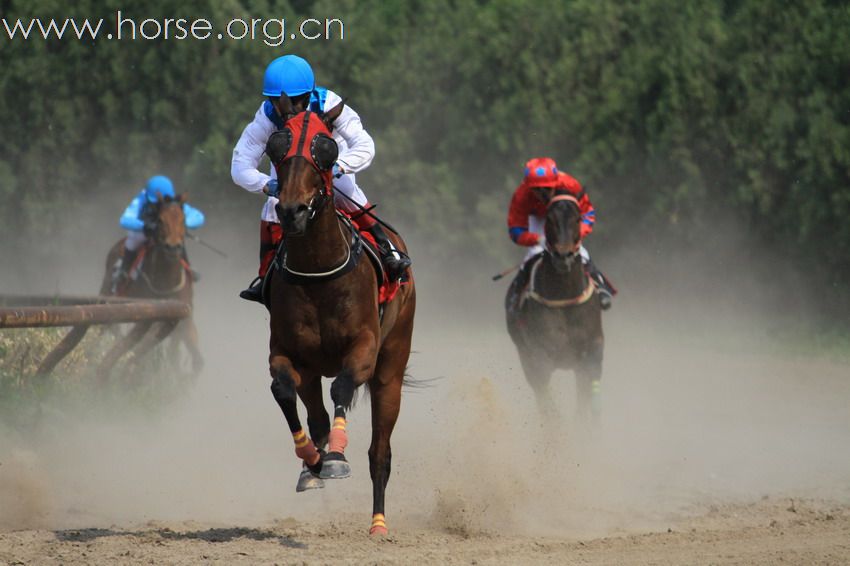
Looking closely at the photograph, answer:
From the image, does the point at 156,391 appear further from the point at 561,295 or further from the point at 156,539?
the point at 156,539

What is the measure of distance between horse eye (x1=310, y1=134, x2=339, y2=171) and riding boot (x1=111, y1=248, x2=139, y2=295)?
9.06 m

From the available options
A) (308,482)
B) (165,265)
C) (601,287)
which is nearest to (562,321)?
(601,287)

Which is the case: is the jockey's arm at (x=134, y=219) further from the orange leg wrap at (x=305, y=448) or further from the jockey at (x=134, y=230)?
the orange leg wrap at (x=305, y=448)

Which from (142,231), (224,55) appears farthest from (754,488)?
(224,55)

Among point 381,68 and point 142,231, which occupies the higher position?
point 381,68

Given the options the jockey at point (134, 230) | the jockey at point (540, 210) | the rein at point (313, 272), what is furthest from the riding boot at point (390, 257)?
the jockey at point (134, 230)

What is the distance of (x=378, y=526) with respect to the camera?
24.7ft

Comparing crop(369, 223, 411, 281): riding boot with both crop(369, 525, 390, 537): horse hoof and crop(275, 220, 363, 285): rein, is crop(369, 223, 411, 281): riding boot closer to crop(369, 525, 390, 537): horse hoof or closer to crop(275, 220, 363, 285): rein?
crop(275, 220, 363, 285): rein

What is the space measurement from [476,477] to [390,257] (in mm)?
2326

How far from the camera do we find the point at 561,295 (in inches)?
453

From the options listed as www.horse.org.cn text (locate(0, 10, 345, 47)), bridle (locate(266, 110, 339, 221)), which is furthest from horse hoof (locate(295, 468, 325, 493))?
www.horse.org.cn text (locate(0, 10, 345, 47))

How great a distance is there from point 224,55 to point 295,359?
2012 cm

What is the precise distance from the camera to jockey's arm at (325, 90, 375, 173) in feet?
24.3

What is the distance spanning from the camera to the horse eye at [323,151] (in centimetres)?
667
